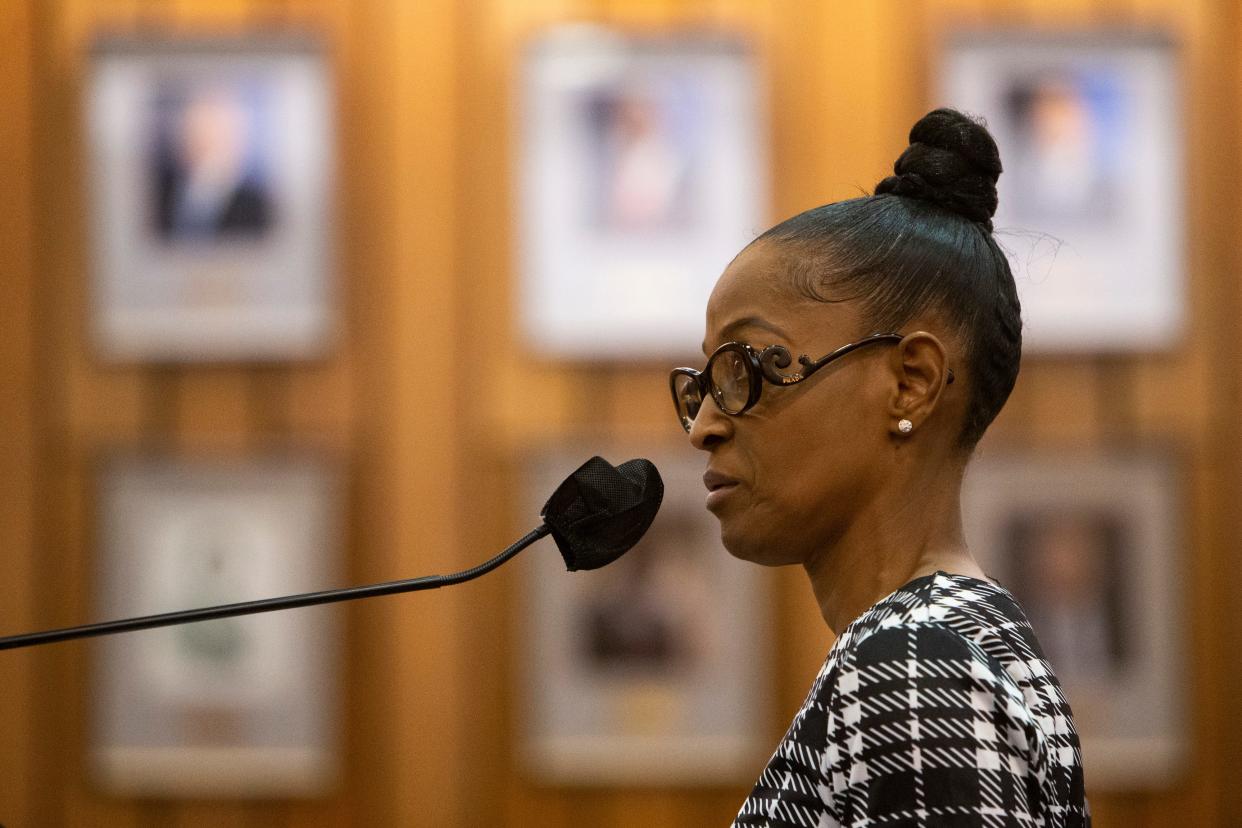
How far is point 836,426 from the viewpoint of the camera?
109 cm

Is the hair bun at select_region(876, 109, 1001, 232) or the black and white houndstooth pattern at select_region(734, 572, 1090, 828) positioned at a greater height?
the hair bun at select_region(876, 109, 1001, 232)

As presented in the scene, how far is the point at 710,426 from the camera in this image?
1.14 m

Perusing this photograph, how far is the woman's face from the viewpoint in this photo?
109 centimetres

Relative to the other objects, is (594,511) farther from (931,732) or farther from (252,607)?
(931,732)

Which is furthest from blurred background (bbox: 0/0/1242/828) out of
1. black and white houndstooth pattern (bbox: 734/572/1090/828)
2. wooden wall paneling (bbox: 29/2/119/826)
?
black and white houndstooth pattern (bbox: 734/572/1090/828)

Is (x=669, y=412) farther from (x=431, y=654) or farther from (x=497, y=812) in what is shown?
(x=497, y=812)

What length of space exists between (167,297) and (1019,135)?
5.05ft

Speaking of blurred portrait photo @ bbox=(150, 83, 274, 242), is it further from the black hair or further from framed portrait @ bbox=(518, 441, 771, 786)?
the black hair

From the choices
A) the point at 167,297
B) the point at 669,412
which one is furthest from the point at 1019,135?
the point at 167,297

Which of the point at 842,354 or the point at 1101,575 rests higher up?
the point at 842,354

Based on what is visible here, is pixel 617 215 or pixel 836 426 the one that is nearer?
pixel 836 426

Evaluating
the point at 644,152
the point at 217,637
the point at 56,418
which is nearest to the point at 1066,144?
the point at 644,152

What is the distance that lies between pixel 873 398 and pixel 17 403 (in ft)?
6.28

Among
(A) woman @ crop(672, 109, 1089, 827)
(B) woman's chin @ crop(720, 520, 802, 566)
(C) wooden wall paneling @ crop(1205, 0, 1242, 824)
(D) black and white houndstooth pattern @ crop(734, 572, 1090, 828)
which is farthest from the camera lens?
(C) wooden wall paneling @ crop(1205, 0, 1242, 824)
